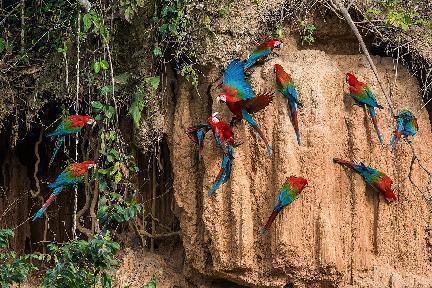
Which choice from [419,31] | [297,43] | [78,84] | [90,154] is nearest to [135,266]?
[90,154]

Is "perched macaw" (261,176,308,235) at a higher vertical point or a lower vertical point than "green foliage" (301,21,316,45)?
lower

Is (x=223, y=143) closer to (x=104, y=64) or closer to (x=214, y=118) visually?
(x=214, y=118)

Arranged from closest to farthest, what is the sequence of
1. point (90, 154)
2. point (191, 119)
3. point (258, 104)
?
1. point (258, 104)
2. point (191, 119)
3. point (90, 154)

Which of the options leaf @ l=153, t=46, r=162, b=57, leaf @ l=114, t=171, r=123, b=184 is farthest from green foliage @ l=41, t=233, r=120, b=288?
leaf @ l=153, t=46, r=162, b=57

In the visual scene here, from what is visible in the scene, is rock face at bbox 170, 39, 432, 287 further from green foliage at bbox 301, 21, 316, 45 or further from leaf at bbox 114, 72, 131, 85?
leaf at bbox 114, 72, 131, 85

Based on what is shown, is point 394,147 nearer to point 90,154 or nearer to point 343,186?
point 343,186

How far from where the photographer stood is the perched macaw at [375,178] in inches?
246

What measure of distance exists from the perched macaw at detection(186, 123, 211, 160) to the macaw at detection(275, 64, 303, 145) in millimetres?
550

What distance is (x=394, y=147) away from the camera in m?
6.38

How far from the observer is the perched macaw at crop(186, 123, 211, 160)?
6297 millimetres

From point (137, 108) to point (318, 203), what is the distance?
4.59 feet

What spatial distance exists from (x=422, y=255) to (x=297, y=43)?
5.55ft

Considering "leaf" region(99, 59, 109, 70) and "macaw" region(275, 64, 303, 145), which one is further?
"leaf" region(99, 59, 109, 70)

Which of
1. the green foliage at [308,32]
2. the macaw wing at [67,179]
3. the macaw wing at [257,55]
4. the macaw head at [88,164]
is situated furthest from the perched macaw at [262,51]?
the macaw wing at [67,179]
